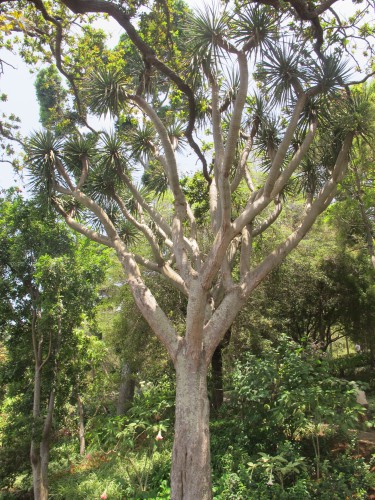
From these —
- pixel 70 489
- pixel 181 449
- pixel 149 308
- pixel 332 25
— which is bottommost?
pixel 70 489

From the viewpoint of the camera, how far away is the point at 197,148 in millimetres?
7695

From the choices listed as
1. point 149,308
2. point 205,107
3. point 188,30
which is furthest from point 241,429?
point 188,30

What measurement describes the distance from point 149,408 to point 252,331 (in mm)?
4168

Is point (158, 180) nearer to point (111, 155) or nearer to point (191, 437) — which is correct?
point (111, 155)

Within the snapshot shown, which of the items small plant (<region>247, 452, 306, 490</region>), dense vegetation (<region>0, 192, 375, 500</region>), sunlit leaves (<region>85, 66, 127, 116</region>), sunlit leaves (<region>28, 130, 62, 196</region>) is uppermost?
sunlit leaves (<region>85, 66, 127, 116</region>)

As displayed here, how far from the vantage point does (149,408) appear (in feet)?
20.2

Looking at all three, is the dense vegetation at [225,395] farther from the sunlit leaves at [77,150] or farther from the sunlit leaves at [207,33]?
the sunlit leaves at [207,33]

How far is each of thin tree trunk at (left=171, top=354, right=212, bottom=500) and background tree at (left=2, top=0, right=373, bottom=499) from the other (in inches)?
0.5

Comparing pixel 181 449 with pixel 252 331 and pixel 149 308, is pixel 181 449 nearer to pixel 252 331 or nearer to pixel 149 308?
pixel 149 308

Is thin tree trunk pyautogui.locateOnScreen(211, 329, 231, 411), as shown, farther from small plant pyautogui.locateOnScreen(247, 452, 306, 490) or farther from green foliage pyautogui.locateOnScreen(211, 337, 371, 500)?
small plant pyautogui.locateOnScreen(247, 452, 306, 490)

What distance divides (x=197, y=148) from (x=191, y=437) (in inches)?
203

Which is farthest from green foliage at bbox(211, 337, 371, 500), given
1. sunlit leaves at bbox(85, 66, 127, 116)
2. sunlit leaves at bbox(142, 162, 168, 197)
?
sunlit leaves at bbox(85, 66, 127, 116)

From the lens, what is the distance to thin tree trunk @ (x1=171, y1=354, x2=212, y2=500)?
14.5 ft

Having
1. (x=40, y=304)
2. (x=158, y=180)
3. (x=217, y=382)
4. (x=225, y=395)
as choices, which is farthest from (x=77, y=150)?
(x=217, y=382)
